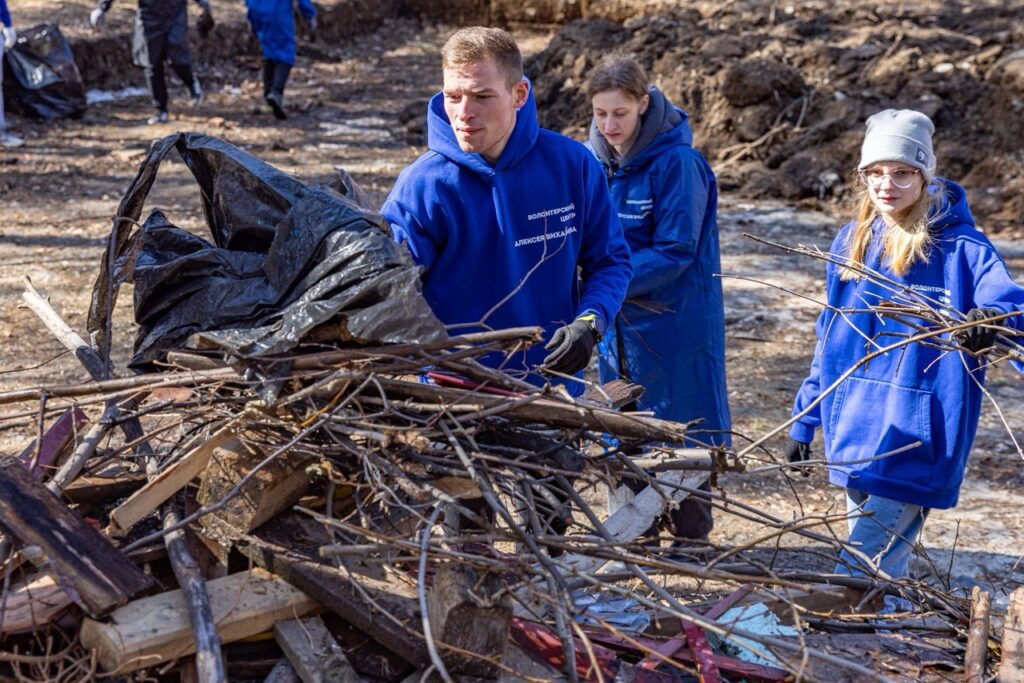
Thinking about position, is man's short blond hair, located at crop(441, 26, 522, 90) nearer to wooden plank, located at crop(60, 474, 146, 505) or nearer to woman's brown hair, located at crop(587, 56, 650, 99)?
woman's brown hair, located at crop(587, 56, 650, 99)

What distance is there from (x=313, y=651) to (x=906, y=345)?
2.20 m

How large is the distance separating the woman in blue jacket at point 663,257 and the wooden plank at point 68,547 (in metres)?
2.36

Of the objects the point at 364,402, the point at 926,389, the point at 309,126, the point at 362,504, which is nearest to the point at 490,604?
the point at 362,504

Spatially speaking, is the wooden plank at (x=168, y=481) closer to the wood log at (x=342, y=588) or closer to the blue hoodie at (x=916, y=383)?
the wood log at (x=342, y=588)

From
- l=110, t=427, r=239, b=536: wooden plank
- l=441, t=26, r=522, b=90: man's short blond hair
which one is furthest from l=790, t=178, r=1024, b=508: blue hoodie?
l=110, t=427, r=239, b=536: wooden plank

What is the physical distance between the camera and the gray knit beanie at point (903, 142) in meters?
3.73

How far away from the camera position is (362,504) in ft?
8.20

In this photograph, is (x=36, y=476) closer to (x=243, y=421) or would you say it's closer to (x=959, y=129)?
(x=243, y=421)

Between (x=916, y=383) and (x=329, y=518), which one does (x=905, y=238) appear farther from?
(x=329, y=518)

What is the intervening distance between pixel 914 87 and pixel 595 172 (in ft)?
28.1

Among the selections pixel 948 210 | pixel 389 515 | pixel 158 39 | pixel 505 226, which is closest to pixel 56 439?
pixel 389 515

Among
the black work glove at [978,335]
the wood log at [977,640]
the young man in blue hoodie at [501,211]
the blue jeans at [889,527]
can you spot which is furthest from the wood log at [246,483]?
the blue jeans at [889,527]

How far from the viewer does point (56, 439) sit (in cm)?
315

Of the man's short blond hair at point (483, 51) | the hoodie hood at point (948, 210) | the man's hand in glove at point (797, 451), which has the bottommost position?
the man's hand in glove at point (797, 451)
